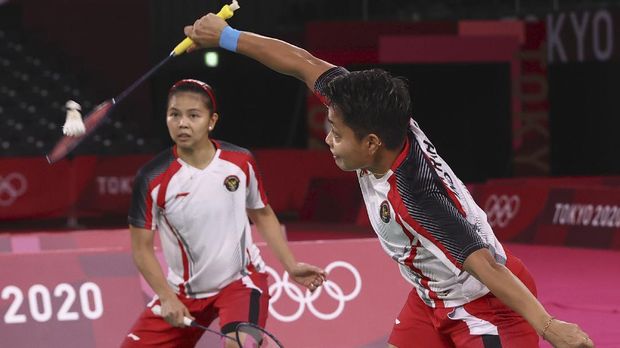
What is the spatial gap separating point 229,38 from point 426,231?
1250mm

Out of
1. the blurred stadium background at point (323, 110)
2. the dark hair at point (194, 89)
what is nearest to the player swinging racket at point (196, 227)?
the dark hair at point (194, 89)

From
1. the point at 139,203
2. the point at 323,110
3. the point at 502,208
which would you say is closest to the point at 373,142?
Answer: the point at 139,203

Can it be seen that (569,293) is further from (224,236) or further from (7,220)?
(7,220)

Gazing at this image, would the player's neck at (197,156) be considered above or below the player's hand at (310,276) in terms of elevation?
above

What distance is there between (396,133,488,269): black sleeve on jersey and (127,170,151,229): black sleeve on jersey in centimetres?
220

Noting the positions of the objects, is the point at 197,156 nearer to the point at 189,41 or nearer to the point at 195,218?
the point at 195,218

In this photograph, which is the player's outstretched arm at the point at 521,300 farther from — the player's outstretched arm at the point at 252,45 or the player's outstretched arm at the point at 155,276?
the player's outstretched arm at the point at 155,276

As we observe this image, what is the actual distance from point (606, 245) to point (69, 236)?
6.83 meters

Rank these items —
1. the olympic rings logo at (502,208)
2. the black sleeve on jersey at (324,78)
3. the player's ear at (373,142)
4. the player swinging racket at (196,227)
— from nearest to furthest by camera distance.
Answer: the player's ear at (373,142) < the black sleeve on jersey at (324,78) < the player swinging racket at (196,227) < the olympic rings logo at (502,208)

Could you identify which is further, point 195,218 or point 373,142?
point 195,218

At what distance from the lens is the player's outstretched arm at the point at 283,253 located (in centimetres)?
623

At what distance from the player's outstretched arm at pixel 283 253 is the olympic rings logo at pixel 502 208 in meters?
9.49

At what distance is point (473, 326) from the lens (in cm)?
483

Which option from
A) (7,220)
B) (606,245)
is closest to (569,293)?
(606,245)
